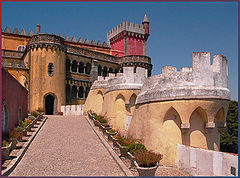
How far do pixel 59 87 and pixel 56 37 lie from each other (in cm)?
577

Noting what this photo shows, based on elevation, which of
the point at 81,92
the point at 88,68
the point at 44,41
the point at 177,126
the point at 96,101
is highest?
the point at 44,41

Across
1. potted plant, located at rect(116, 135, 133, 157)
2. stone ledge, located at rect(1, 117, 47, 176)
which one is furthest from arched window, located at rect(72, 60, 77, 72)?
potted plant, located at rect(116, 135, 133, 157)

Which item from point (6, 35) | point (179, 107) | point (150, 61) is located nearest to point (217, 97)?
point (179, 107)

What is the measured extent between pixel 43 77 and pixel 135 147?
20.5 meters

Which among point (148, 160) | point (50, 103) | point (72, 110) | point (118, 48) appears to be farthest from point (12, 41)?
point (148, 160)

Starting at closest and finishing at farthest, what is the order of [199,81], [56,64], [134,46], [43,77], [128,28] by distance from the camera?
[199,81] → [43,77] → [56,64] → [128,28] → [134,46]

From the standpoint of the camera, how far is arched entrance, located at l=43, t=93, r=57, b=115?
31288 mm

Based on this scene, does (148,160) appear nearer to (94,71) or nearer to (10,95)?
(10,95)

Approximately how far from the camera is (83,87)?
36156 mm

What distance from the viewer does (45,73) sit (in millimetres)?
31203

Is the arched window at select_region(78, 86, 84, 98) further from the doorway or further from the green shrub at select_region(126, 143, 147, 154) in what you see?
the green shrub at select_region(126, 143, 147, 154)

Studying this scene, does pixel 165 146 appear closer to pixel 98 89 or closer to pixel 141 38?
pixel 98 89

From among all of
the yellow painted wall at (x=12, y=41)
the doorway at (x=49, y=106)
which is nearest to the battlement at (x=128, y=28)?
the yellow painted wall at (x=12, y=41)

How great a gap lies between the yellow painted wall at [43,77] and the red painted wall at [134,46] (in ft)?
56.0
